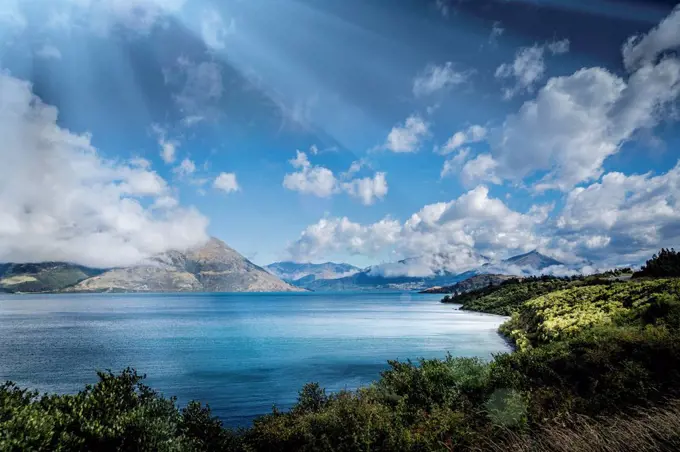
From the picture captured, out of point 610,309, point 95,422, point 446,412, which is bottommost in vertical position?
point 446,412

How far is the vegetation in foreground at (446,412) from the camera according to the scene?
8.60m

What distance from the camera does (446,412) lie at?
13.6 meters

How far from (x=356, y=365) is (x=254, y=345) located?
2219 centimetres

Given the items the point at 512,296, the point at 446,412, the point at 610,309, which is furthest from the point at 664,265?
the point at 512,296

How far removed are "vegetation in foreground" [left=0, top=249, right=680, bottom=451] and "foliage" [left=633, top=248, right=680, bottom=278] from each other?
33.9 meters

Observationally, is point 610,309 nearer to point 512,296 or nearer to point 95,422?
point 95,422

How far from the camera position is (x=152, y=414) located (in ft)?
35.5

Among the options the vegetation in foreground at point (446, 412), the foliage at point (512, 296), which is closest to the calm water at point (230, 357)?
the vegetation in foreground at point (446, 412)

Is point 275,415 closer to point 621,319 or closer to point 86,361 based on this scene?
point 621,319

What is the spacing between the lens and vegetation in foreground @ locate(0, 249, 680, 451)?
860 cm

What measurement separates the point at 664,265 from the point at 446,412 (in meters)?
52.1

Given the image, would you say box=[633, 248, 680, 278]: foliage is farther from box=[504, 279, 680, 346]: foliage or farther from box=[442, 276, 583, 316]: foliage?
box=[442, 276, 583, 316]: foliage

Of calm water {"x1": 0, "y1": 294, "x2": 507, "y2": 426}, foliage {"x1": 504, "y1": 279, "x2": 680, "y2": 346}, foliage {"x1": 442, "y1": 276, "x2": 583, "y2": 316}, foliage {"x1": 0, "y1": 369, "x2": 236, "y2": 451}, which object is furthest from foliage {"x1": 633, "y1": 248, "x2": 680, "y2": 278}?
foliage {"x1": 0, "y1": 369, "x2": 236, "y2": 451}

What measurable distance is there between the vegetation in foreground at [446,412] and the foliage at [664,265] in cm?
3390
